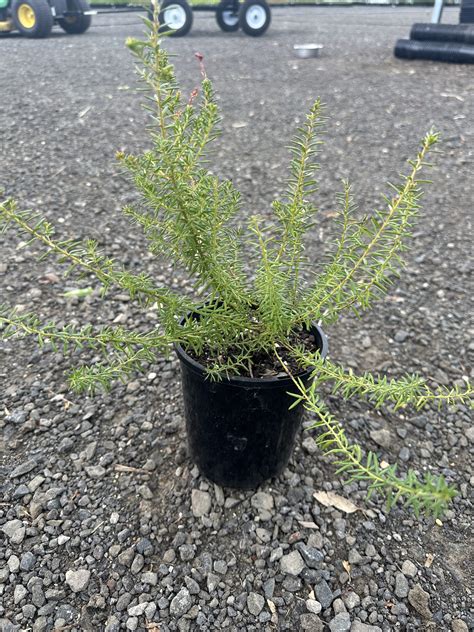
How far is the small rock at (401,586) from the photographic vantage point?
1.54m

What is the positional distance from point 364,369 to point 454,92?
493 centimetres

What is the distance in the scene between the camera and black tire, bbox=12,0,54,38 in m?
7.90

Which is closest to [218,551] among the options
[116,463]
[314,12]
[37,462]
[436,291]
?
[116,463]

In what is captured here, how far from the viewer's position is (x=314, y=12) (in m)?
13.8

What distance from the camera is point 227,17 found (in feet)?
31.4

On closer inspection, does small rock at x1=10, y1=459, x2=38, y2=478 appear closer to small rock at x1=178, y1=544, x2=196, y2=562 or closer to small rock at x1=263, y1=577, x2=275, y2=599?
small rock at x1=178, y1=544, x2=196, y2=562

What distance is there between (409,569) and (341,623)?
0.29 metres

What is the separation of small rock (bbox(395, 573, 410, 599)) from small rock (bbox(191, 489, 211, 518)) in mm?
644

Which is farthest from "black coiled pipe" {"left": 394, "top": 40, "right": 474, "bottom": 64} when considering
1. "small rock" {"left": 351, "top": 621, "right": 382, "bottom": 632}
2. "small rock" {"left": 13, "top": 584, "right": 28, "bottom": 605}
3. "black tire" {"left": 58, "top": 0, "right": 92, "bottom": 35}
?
"small rock" {"left": 13, "top": 584, "right": 28, "bottom": 605}

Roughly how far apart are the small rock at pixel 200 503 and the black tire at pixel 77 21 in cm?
940

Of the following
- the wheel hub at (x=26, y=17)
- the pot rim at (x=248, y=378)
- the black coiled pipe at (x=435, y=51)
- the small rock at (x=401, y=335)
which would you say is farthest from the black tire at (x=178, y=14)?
the pot rim at (x=248, y=378)

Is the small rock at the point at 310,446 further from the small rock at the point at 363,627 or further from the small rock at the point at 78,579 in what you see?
the small rock at the point at 78,579

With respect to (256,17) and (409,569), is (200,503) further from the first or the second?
(256,17)

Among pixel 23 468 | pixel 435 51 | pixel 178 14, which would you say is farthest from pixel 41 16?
pixel 23 468
